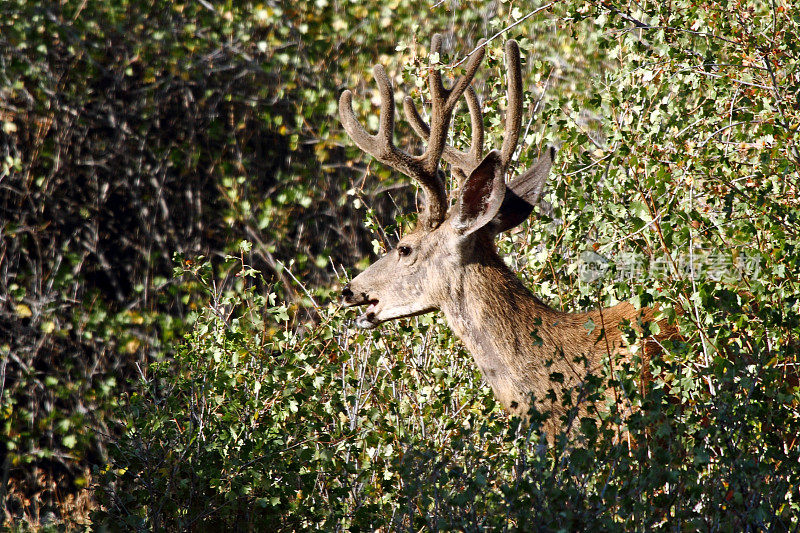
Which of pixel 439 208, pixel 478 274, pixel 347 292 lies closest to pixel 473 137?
pixel 439 208

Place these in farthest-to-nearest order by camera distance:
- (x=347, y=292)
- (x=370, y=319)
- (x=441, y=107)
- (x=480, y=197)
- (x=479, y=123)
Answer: (x=479, y=123) → (x=347, y=292) → (x=370, y=319) → (x=441, y=107) → (x=480, y=197)

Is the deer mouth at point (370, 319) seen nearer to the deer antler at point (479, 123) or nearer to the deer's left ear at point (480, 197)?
the deer's left ear at point (480, 197)

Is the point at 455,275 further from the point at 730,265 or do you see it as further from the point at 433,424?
the point at 730,265

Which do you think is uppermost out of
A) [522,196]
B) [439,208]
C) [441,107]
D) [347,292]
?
[441,107]

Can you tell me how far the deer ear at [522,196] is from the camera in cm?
497

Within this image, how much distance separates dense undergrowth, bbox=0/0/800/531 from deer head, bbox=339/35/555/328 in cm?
16

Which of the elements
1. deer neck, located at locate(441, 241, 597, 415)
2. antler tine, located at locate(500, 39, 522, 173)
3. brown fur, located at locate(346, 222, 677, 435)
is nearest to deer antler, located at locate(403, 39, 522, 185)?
antler tine, located at locate(500, 39, 522, 173)

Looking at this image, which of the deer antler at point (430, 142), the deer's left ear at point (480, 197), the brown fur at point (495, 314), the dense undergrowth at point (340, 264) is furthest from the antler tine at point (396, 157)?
the dense undergrowth at point (340, 264)

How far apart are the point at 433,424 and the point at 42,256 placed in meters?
3.24

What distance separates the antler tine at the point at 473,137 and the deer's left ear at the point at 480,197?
21.3 inches

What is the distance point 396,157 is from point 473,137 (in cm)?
63

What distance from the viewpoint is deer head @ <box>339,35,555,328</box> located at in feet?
15.4

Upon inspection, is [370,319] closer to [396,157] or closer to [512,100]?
[396,157]

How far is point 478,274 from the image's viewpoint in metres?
4.69
